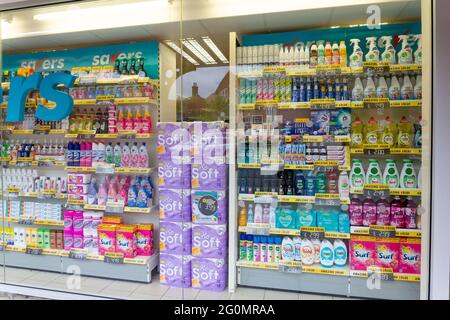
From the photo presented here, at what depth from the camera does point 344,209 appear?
2.83 metres

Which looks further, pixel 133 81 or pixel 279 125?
pixel 133 81

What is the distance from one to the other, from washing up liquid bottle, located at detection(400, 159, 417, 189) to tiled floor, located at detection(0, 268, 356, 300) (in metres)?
1.17

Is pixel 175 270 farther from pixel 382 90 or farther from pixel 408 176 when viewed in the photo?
pixel 382 90

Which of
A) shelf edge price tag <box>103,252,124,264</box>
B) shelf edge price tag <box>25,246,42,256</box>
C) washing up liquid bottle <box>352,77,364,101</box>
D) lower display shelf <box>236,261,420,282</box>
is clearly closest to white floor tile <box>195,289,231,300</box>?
lower display shelf <box>236,261,420,282</box>

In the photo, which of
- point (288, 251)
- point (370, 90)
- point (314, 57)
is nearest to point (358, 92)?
point (370, 90)

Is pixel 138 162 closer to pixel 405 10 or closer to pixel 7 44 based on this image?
pixel 7 44

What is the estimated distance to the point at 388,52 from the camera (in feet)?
8.67

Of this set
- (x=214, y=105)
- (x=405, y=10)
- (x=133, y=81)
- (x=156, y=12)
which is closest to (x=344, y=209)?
(x=214, y=105)

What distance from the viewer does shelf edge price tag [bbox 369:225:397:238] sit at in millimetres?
2600

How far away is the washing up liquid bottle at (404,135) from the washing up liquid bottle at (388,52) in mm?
557

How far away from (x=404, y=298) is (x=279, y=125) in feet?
6.10

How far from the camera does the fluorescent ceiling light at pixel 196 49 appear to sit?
124 inches

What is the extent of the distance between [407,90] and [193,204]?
2.18m

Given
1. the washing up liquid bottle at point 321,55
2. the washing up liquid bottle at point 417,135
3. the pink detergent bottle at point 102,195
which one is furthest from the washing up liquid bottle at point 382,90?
the pink detergent bottle at point 102,195
